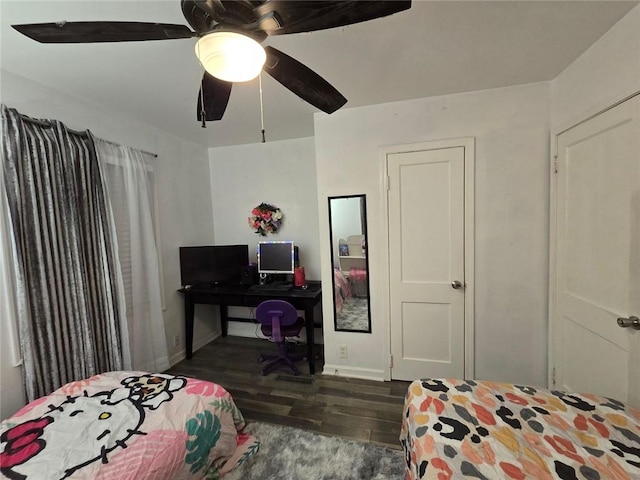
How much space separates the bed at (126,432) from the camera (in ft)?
3.62

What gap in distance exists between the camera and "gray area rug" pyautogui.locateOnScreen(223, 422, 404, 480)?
1557mm

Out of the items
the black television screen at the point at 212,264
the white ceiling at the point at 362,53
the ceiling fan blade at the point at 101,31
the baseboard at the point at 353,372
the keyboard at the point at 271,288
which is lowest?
the baseboard at the point at 353,372

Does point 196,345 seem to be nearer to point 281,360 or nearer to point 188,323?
point 188,323

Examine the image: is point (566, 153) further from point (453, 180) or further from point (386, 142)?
point (386, 142)

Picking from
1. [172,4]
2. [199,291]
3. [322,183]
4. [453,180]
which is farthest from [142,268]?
[453,180]

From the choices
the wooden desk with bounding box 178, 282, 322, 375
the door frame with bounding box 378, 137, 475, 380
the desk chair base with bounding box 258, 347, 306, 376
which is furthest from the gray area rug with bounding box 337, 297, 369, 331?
the desk chair base with bounding box 258, 347, 306, 376

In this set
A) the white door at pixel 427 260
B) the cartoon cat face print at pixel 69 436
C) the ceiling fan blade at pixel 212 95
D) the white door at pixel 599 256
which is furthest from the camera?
the white door at pixel 427 260

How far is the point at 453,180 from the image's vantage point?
7.22ft

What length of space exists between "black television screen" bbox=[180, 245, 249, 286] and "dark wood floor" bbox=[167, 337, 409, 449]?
89 cm

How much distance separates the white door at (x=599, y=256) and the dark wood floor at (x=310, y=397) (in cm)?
128

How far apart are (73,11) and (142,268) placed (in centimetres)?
194

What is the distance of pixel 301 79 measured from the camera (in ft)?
4.16

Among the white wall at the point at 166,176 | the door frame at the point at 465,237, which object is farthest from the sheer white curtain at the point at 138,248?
the door frame at the point at 465,237

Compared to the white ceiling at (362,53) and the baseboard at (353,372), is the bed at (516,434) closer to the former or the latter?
the baseboard at (353,372)
